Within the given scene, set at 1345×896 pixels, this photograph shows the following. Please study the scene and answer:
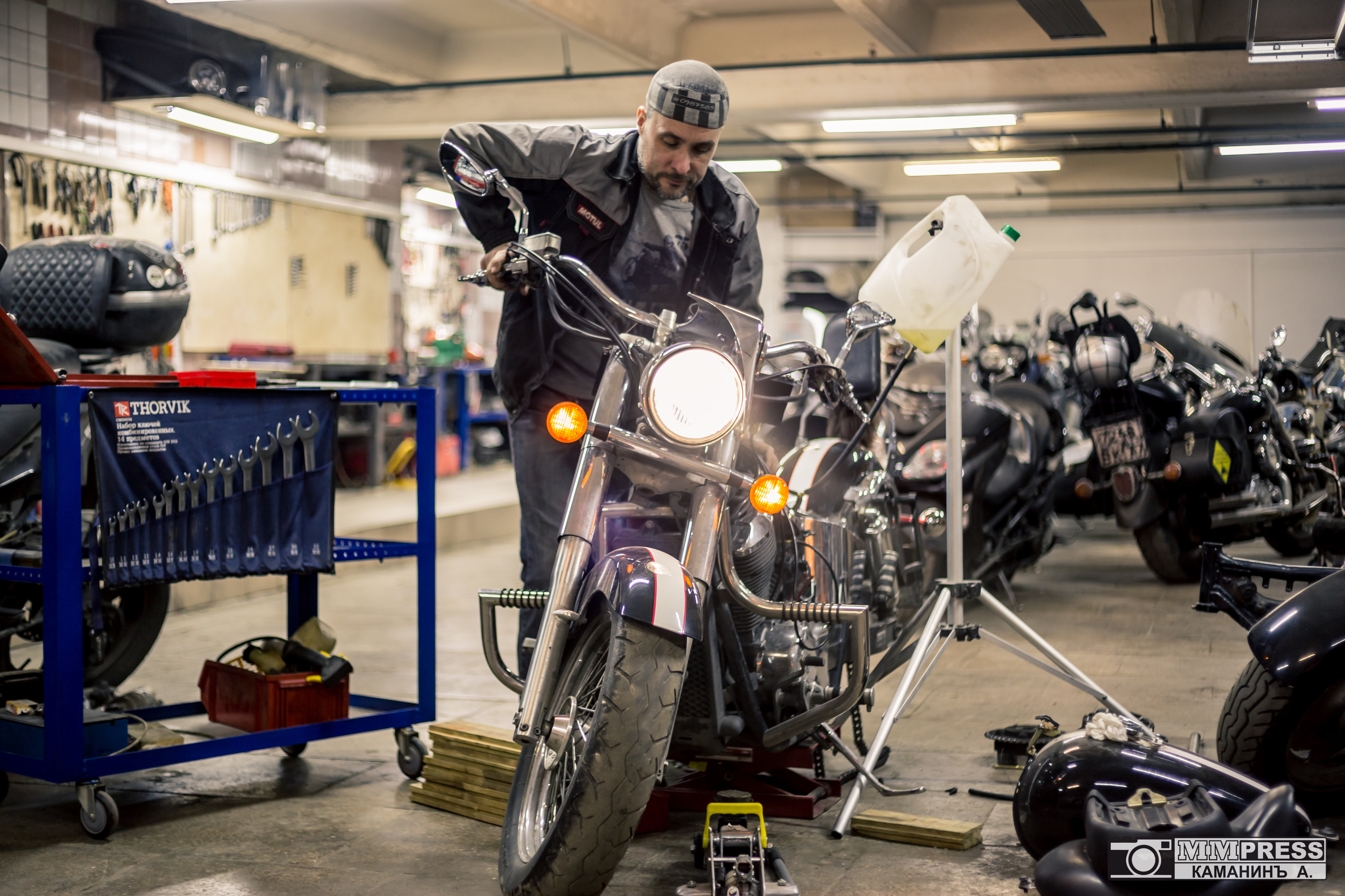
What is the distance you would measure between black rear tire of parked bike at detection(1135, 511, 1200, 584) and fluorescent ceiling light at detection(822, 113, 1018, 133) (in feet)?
12.1

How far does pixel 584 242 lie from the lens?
2.84m

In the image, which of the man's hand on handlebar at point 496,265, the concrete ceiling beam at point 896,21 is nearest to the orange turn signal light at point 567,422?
the man's hand on handlebar at point 496,265

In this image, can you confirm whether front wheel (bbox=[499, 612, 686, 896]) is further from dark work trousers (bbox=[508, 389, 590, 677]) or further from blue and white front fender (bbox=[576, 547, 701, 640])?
dark work trousers (bbox=[508, 389, 590, 677])

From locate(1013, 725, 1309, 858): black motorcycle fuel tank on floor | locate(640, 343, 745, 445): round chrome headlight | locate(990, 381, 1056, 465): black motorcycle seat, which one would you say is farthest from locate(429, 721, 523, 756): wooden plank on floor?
locate(990, 381, 1056, 465): black motorcycle seat

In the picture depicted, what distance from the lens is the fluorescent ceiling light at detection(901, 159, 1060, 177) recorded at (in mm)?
12953

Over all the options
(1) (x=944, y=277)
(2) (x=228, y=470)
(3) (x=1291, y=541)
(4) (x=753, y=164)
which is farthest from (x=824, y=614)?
(4) (x=753, y=164)

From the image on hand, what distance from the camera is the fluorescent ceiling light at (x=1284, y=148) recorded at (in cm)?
1184

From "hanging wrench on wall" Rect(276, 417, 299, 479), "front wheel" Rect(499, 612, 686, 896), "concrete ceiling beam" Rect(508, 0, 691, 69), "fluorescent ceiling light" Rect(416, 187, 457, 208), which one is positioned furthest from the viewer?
"fluorescent ceiling light" Rect(416, 187, 457, 208)

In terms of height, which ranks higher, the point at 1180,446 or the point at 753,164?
the point at 753,164

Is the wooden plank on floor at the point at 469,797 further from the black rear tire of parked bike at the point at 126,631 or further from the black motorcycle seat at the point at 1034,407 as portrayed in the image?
the black motorcycle seat at the point at 1034,407

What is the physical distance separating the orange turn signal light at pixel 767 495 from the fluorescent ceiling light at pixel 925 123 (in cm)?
733

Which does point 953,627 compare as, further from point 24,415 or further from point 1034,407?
point 1034,407

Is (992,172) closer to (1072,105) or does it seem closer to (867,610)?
(1072,105)

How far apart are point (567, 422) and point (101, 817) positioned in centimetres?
148
